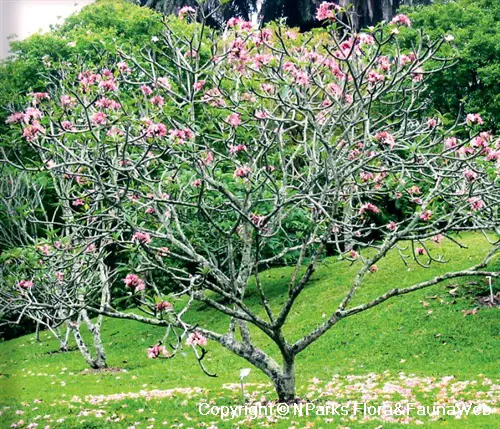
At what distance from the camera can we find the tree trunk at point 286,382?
9.01 meters

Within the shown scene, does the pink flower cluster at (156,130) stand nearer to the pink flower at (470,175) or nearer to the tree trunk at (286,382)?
the pink flower at (470,175)

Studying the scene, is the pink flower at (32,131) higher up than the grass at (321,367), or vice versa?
the pink flower at (32,131)

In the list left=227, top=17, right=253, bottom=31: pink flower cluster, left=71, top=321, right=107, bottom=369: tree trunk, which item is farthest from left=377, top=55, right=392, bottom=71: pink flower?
left=71, top=321, right=107, bottom=369: tree trunk

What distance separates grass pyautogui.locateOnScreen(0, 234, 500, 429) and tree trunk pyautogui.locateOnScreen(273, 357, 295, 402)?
76 centimetres

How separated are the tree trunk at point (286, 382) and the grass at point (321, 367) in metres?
0.76

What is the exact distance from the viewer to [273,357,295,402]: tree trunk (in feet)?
29.6

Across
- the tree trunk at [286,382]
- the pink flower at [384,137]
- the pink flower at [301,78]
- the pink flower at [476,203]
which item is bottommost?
the tree trunk at [286,382]

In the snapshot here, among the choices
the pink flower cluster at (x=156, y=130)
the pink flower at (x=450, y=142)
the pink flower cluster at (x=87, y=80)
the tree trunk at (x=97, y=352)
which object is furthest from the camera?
the tree trunk at (x=97, y=352)

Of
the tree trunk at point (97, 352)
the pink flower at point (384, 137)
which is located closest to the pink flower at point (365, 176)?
the pink flower at point (384, 137)

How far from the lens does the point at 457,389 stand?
9906 mm

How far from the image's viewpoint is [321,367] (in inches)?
541

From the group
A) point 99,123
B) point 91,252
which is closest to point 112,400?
point 91,252

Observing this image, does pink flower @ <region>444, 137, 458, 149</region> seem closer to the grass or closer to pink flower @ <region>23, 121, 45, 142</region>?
the grass

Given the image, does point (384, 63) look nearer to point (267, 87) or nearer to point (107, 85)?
point (267, 87)
